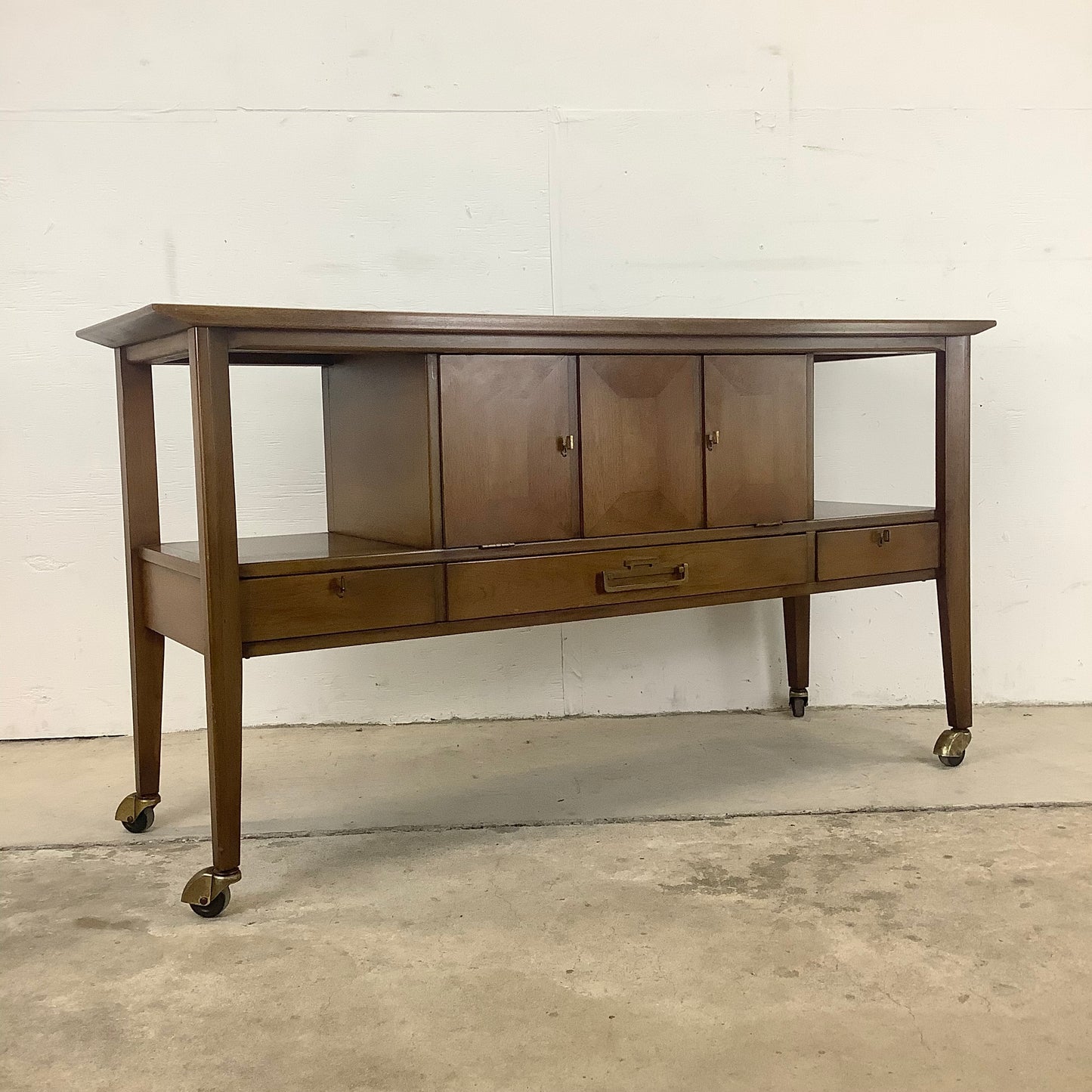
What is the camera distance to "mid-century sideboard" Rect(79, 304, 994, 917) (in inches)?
87.3

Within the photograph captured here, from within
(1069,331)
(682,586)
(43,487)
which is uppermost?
(1069,331)

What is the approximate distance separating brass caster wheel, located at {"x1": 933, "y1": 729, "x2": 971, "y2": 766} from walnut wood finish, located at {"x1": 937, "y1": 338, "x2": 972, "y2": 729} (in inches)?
1.3

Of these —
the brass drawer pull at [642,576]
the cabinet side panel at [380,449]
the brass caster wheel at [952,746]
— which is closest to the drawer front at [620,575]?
the brass drawer pull at [642,576]

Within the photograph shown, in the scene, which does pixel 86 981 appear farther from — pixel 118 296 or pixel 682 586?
pixel 118 296

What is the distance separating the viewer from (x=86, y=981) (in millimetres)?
1953

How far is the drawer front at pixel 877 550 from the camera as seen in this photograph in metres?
2.87

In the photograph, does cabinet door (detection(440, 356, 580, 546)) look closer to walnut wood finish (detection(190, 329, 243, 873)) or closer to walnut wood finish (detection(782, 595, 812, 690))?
walnut wood finish (detection(190, 329, 243, 873))

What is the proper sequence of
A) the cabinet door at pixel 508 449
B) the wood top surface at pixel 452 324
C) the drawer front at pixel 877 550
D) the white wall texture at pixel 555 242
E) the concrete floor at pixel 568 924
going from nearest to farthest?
the concrete floor at pixel 568 924 < the wood top surface at pixel 452 324 < the cabinet door at pixel 508 449 < the drawer front at pixel 877 550 < the white wall texture at pixel 555 242

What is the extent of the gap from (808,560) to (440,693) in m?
1.35

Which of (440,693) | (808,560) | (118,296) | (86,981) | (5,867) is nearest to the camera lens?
(86,981)

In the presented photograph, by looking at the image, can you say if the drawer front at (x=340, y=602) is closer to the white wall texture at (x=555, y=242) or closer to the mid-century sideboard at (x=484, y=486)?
the mid-century sideboard at (x=484, y=486)

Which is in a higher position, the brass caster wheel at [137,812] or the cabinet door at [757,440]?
the cabinet door at [757,440]

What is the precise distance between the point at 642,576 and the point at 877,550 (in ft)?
2.33

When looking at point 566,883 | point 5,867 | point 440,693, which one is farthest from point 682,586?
point 5,867
